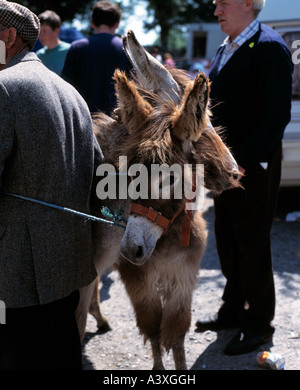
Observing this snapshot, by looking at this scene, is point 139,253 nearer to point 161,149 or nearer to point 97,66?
point 161,149

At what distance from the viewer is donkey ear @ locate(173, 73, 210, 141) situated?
6.78 ft

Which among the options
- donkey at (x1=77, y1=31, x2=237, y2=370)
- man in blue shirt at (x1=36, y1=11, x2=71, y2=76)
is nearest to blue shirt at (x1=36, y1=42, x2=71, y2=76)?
man in blue shirt at (x1=36, y1=11, x2=71, y2=76)

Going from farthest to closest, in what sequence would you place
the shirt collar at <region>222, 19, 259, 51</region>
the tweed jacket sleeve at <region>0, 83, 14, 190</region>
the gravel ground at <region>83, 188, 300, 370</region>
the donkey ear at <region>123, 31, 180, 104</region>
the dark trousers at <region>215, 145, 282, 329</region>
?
the gravel ground at <region>83, 188, 300, 370</region>
the dark trousers at <region>215, 145, 282, 329</region>
the shirt collar at <region>222, 19, 259, 51</region>
the donkey ear at <region>123, 31, 180, 104</region>
the tweed jacket sleeve at <region>0, 83, 14, 190</region>

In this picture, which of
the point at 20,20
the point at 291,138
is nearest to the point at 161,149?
the point at 20,20

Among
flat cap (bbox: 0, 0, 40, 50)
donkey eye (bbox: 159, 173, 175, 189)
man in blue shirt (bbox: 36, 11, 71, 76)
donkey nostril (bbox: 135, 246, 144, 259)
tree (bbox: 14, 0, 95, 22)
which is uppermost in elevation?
tree (bbox: 14, 0, 95, 22)

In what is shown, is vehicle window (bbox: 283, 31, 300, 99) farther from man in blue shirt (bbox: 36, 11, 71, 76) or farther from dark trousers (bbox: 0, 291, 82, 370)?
dark trousers (bbox: 0, 291, 82, 370)

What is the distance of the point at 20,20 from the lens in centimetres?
212

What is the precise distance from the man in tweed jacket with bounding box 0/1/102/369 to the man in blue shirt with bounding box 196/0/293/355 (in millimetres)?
1275

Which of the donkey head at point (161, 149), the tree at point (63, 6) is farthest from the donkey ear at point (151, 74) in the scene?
the tree at point (63, 6)

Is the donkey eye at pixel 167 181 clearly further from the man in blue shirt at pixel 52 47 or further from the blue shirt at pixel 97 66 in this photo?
the man in blue shirt at pixel 52 47

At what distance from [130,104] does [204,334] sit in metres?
2.31

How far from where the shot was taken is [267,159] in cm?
→ 324

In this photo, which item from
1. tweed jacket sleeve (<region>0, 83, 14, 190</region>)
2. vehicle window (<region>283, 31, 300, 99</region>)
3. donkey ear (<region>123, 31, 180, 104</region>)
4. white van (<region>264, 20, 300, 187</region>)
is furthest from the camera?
vehicle window (<region>283, 31, 300, 99</region>)
